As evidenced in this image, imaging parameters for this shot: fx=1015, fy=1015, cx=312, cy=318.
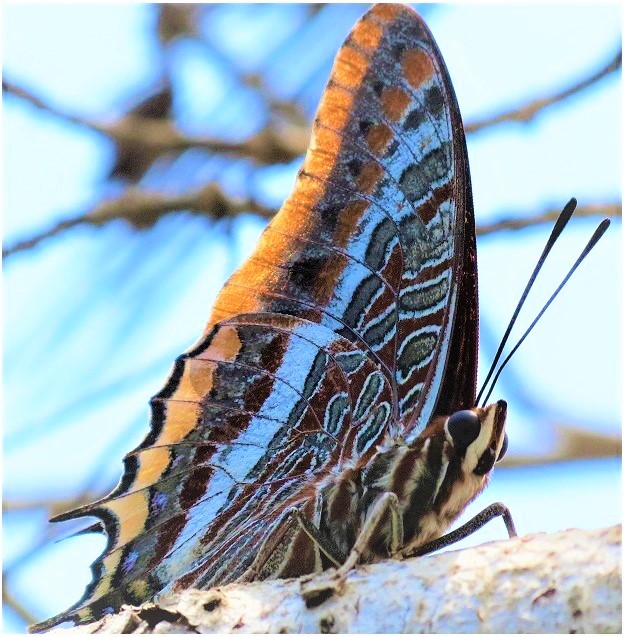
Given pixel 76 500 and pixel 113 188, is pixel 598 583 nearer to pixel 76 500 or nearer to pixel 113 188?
pixel 76 500

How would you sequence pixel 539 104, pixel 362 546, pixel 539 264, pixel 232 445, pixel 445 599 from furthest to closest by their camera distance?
pixel 539 104 → pixel 232 445 → pixel 539 264 → pixel 362 546 → pixel 445 599

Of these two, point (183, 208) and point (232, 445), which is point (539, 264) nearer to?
point (232, 445)

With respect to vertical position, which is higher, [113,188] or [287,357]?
[113,188]

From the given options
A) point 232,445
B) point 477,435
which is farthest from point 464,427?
point 232,445

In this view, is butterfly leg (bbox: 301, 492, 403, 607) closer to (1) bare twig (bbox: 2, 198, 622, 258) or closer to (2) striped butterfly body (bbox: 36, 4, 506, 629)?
(2) striped butterfly body (bbox: 36, 4, 506, 629)

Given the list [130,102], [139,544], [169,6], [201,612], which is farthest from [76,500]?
[169,6]
